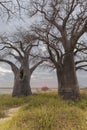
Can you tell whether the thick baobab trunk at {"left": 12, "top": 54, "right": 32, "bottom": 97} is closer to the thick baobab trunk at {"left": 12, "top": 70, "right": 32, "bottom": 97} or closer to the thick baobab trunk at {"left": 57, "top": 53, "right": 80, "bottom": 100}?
the thick baobab trunk at {"left": 12, "top": 70, "right": 32, "bottom": 97}

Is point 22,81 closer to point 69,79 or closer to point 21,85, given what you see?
point 21,85

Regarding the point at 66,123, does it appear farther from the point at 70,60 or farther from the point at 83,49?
the point at 83,49

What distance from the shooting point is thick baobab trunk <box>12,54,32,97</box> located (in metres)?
22.6

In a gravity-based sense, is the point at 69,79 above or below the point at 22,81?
below

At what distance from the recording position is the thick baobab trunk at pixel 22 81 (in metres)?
22.6

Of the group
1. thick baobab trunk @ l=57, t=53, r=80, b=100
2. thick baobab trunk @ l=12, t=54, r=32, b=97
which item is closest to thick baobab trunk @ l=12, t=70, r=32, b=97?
thick baobab trunk @ l=12, t=54, r=32, b=97

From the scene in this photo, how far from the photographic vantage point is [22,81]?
891 inches

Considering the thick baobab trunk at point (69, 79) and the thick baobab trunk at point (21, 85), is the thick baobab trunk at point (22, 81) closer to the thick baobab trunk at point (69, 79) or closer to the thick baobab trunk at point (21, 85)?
the thick baobab trunk at point (21, 85)

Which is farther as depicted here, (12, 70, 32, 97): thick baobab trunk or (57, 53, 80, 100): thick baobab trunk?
(12, 70, 32, 97): thick baobab trunk

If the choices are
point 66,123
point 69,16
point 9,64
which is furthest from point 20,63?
Answer: point 66,123

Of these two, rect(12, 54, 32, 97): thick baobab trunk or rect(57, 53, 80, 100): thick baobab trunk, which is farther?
rect(12, 54, 32, 97): thick baobab trunk

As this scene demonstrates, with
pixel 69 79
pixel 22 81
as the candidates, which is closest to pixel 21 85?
pixel 22 81

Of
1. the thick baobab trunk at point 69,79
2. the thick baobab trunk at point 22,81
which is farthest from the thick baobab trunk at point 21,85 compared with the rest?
the thick baobab trunk at point 69,79

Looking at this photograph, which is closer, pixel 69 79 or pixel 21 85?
pixel 69 79
